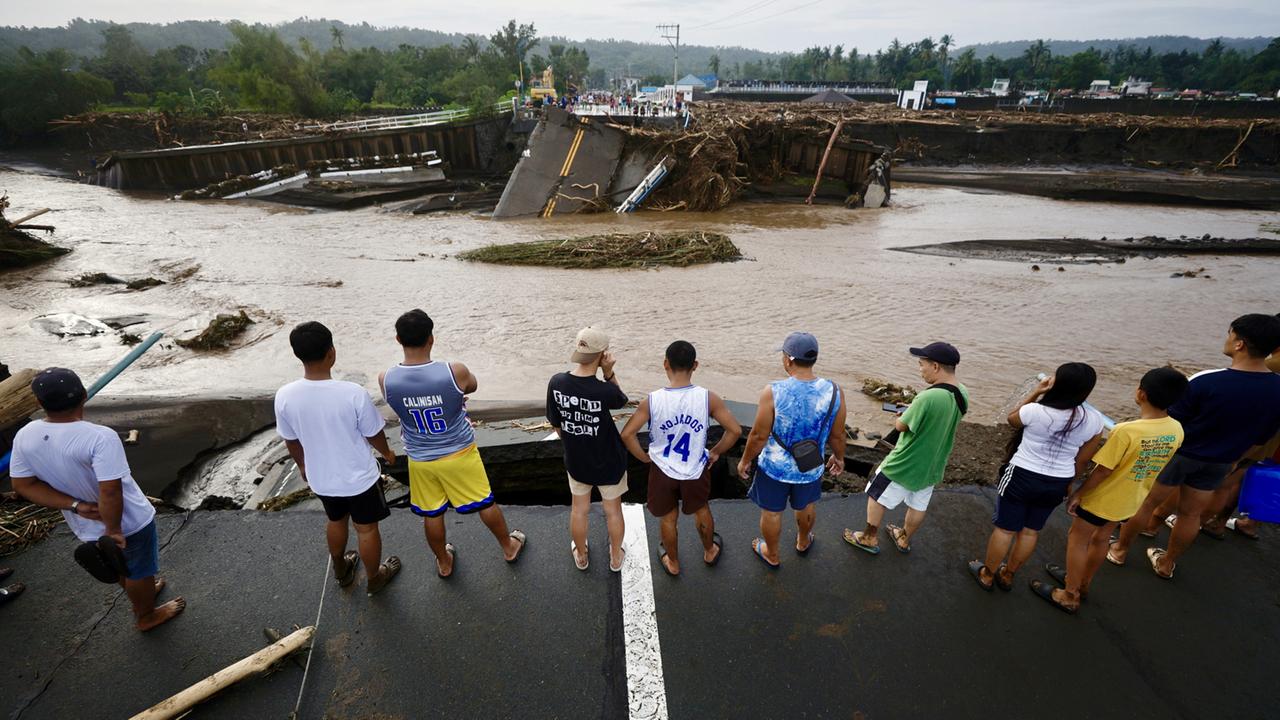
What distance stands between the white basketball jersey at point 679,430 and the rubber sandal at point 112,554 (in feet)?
9.11

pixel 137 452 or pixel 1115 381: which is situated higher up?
pixel 137 452

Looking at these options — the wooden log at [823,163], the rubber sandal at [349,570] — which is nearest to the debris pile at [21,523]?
the rubber sandal at [349,570]

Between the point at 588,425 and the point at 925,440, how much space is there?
1.99 m

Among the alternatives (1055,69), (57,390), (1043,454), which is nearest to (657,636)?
(1043,454)

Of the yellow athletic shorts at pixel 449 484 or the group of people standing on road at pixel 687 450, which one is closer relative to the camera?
the group of people standing on road at pixel 687 450

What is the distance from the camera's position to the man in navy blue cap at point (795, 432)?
3047 millimetres

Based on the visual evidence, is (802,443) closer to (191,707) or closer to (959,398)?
(959,398)

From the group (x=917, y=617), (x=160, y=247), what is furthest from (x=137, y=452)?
(x=160, y=247)

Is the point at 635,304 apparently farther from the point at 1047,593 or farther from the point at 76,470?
the point at 76,470

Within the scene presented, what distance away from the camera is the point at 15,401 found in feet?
12.7

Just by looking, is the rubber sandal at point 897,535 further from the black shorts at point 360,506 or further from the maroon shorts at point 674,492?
the black shorts at point 360,506

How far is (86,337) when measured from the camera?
909 cm

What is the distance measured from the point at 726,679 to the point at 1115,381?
28.1 feet

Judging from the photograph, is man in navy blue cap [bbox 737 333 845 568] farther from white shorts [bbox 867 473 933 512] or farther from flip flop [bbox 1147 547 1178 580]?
flip flop [bbox 1147 547 1178 580]
